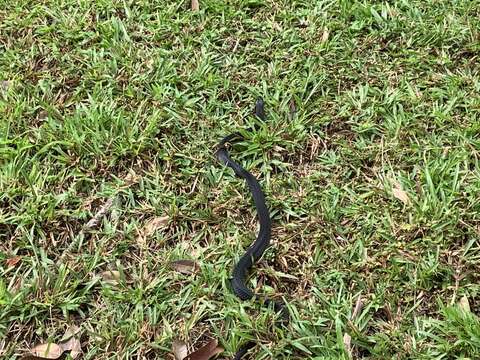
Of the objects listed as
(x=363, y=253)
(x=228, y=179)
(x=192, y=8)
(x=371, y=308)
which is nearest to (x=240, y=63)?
(x=192, y=8)

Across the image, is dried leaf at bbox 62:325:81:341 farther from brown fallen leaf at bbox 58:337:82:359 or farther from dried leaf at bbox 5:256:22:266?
dried leaf at bbox 5:256:22:266

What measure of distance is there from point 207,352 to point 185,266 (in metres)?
0.47

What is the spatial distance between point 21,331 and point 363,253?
5.09 ft

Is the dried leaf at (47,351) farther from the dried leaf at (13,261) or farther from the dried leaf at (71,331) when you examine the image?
the dried leaf at (13,261)

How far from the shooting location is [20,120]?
3760mm

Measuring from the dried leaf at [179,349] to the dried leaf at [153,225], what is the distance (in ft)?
2.08

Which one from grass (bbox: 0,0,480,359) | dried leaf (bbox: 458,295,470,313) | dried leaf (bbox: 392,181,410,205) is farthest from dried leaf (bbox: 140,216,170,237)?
dried leaf (bbox: 458,295,470,313)

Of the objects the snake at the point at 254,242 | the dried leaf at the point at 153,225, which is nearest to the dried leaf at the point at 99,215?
the dried leaf at the point at 153,225

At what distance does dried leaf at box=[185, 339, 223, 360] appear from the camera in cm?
273

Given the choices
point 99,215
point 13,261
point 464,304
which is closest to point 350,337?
point 464,304

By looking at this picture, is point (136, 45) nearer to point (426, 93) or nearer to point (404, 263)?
point (426, 93)

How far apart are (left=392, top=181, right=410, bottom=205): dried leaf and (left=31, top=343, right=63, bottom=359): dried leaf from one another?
5.62ft

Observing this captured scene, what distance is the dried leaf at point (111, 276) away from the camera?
9.97 ft

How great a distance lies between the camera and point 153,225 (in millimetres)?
3275
